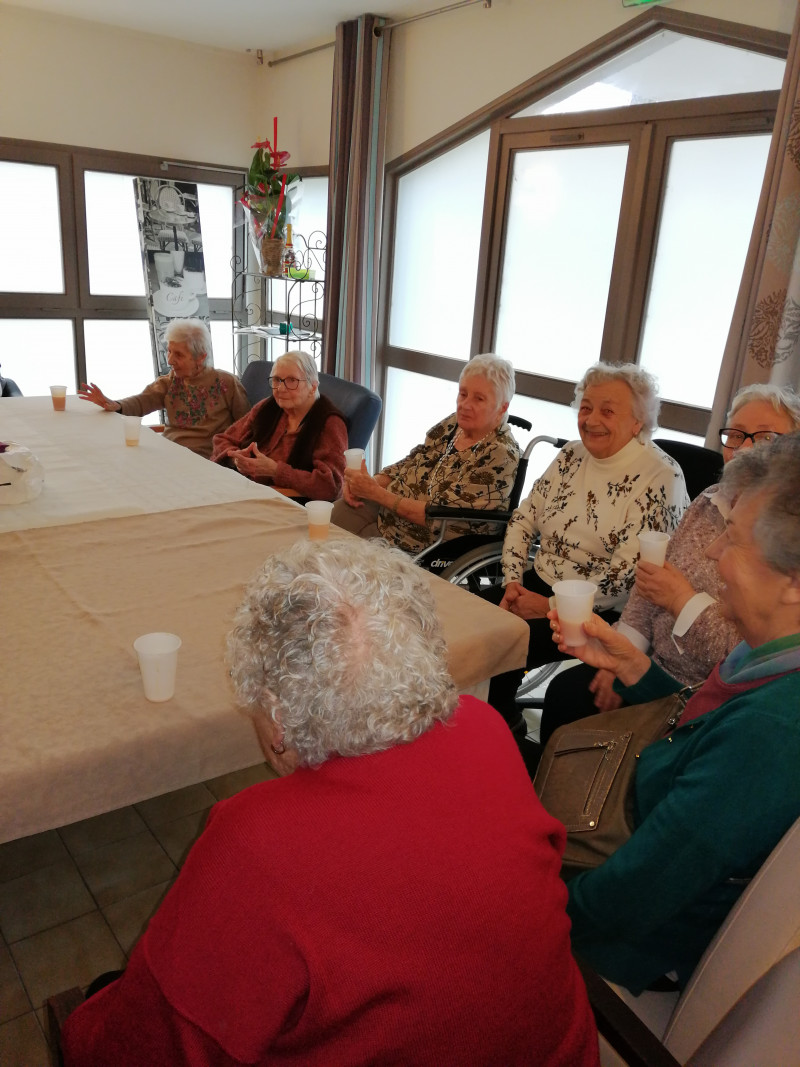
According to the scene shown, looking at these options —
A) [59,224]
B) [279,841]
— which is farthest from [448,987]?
[59,224]

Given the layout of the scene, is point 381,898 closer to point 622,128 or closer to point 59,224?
point 622,128

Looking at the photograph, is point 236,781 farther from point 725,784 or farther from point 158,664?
point 725,784

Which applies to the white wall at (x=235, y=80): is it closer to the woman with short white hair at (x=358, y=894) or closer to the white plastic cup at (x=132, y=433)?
the white plastic cup at (x=132, y=433)

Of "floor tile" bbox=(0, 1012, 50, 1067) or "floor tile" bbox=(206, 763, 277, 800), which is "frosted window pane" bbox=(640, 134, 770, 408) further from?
"floor tile" bbox=(0, 1012, 50, 1067)

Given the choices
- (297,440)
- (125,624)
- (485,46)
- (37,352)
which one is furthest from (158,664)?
(37,352)

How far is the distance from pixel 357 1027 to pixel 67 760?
62cm

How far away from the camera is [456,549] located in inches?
104

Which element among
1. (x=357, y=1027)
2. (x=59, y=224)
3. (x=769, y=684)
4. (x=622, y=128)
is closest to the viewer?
(x=357, y=1027)

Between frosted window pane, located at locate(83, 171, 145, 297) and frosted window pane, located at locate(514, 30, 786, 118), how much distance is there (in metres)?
3.14

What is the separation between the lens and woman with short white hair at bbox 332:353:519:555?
2.62 meters

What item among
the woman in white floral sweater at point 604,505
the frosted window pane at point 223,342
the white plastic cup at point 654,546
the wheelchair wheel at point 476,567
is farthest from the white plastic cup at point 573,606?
the frosted window pane at point 223,342

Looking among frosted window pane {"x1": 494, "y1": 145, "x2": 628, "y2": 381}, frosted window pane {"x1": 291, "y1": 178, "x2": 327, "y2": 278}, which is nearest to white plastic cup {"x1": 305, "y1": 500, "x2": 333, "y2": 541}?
frosted window pane {"x1": 494, "y1": 145, "x2": 628, "y2": 381}

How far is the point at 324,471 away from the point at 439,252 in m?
2.28

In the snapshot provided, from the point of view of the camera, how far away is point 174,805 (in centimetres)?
208
